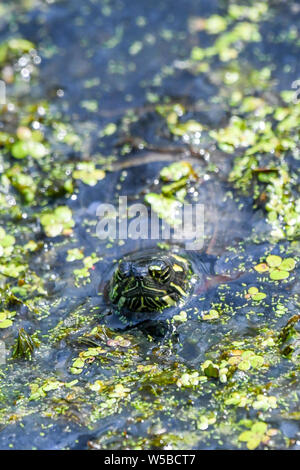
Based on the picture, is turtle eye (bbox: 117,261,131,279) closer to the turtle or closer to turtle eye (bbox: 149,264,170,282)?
the turtle

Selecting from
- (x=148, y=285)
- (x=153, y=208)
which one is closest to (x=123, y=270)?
(x=148, y=285)

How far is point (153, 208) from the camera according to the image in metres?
6.00

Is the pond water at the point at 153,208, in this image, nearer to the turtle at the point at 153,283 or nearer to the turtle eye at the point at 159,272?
the turtle at the point at 153,283

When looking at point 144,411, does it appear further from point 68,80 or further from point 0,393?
point 68,80

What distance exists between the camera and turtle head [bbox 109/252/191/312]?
180 inches

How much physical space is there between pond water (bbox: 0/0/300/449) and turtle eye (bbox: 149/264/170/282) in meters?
0.33

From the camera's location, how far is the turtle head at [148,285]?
15.0 feet

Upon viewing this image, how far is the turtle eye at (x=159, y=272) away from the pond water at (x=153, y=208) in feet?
1.08

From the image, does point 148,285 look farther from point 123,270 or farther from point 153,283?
point 123,270

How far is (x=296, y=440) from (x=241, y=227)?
2666 mm

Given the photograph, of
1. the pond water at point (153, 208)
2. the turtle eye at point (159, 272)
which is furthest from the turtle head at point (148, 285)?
the pond water at point (153, 208)

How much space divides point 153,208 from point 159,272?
153 centimetres

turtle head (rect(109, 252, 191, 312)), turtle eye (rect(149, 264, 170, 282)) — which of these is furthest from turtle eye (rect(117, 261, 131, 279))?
turtle eye (rect(149, 264, 170, 282))
